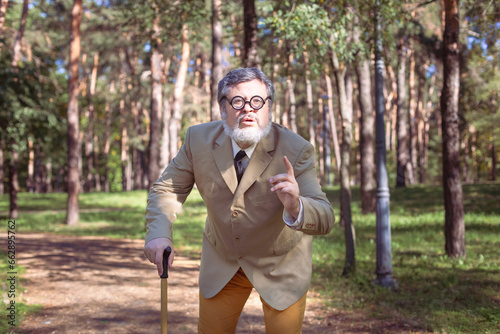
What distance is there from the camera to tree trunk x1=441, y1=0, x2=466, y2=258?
9070mm

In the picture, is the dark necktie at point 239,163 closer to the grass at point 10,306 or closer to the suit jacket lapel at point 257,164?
the suit jacket lapel at point 257,164

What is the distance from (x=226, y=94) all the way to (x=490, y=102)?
3327 centimetres

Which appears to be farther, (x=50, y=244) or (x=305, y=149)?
(x=50, y=244)

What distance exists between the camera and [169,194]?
297 cm

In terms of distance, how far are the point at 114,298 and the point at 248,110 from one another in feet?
17.0

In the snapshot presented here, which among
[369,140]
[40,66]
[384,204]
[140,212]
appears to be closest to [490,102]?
[369,140]

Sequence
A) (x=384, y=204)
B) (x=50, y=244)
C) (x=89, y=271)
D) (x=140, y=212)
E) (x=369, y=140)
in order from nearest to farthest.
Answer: (x=384, y=204) → (x=89, y=271) → (x=50, y=244) → (x=369, y=140) → (x=140, y=212)

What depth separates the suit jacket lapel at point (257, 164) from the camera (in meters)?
2.80

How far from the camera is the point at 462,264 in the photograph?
855 cm

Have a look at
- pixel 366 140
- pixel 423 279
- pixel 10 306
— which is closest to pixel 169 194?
pixel 10 306

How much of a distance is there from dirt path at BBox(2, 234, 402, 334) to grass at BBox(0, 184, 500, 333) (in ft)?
1.92

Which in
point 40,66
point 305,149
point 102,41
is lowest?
point 305,149

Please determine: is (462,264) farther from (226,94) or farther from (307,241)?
(226,94)

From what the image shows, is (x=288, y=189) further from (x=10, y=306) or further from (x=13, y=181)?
(x=13, y=181)
